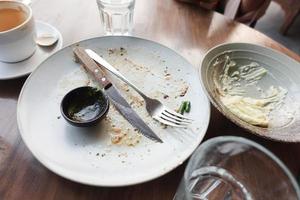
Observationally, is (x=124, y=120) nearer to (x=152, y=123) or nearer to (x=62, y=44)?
(x=152, y=123)

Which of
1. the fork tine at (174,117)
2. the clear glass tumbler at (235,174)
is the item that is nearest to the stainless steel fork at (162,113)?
the fork tine at (174,117)

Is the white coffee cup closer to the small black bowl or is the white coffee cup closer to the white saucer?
the white saucer

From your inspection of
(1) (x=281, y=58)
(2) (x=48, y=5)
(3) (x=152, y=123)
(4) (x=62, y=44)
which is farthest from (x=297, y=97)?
(2) (x=48, y=5)

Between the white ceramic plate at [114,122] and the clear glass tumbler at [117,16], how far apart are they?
85mm

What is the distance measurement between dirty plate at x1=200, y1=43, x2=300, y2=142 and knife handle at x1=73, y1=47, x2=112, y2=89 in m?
0.20

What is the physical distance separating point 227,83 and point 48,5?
53 cm

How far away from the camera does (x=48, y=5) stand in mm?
839

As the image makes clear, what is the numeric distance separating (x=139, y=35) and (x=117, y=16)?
0.08 m

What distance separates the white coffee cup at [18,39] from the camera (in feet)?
2.04

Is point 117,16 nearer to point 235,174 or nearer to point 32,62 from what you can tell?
point 32,62

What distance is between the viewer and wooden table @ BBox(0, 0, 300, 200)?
1.62 feet

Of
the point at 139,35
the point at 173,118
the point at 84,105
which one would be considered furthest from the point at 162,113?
the point at 139,35

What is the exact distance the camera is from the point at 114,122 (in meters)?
0.57

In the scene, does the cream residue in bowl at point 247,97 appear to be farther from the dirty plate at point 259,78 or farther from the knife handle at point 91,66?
the knife handle at point 91,66
